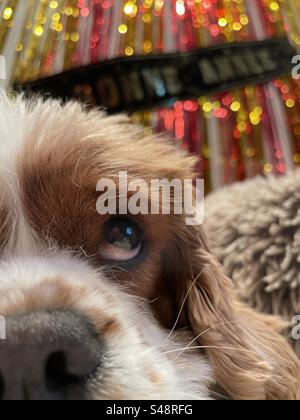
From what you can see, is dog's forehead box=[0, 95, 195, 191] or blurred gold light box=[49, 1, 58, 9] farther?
blurred gold light box=[49, 1, 58, 9]

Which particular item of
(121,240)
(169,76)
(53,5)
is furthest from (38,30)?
(121,240)

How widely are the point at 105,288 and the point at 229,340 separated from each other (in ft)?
0.89

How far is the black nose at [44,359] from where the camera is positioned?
0.71 meters

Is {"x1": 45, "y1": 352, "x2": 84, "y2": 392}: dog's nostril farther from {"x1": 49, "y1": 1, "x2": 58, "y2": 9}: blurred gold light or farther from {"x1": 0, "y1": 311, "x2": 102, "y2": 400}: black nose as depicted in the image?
{"x1": 49, "y1": 1, "x2": 58, "y2": 9}: blurred gold light

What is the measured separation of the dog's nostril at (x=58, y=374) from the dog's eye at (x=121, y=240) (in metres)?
0.25

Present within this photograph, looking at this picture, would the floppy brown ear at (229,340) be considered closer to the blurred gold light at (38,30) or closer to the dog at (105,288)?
the dog at (105,288)

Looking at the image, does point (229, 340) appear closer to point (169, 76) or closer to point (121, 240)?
point (121, 240)

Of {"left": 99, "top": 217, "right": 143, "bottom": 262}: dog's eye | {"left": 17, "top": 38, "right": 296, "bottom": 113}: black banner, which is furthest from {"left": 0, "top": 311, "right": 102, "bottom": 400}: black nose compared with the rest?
{"left": 17, "top": 38, "right": 296, "bottom": 113}: black banner

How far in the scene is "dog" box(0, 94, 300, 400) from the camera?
2.45ft

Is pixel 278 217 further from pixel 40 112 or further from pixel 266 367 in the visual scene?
pixel 40 112

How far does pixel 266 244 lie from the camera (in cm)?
126

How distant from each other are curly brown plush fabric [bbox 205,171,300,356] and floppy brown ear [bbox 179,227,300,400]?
0.13 meters

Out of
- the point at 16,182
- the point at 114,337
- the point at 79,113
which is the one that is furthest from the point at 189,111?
the point at 114,337

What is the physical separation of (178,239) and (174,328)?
0.14m
